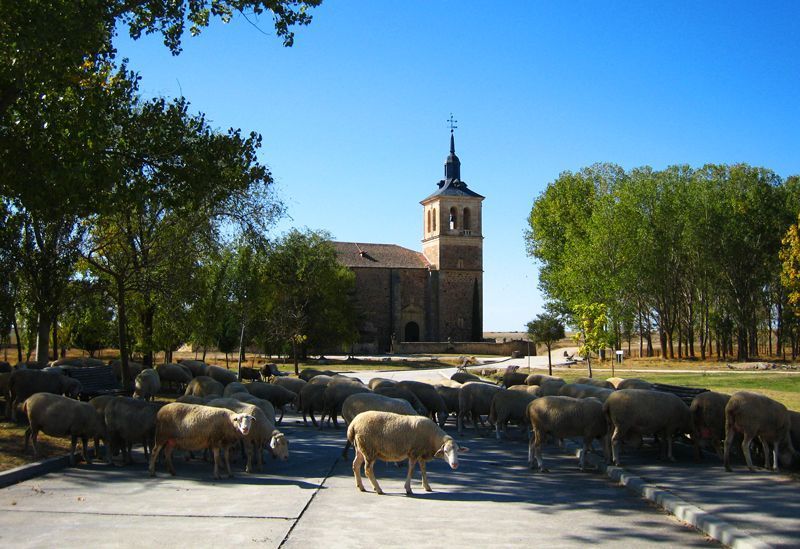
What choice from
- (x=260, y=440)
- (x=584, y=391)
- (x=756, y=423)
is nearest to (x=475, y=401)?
(x=584, y=391)

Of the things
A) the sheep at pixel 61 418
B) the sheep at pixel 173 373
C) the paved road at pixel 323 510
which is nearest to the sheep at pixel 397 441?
the paved road at pixel 323 510

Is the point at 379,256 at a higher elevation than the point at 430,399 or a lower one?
higher

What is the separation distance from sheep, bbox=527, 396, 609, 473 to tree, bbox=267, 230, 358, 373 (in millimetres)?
23269

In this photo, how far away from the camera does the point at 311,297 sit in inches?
2099

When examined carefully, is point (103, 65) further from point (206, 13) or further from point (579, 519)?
point (579, 519)

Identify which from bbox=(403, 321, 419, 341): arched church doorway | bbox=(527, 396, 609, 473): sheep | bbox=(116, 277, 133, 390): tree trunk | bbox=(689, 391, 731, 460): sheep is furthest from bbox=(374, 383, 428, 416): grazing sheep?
bbox=(403, 321, 419, 341): arched church doorway

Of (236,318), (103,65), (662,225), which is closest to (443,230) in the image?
(662,225)

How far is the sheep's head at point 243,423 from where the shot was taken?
1059cm

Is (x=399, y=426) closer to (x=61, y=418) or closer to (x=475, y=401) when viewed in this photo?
(x=61, y=418)

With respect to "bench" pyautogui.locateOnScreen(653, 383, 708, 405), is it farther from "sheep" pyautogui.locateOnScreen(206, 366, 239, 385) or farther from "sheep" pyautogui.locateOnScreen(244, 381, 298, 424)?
"sheep" pyautogui.locateOnScreen(206, 366, 239, 385)

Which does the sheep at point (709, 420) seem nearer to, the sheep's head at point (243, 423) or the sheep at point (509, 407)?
the sheep at point (509, 407)

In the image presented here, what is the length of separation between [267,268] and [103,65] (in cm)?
979

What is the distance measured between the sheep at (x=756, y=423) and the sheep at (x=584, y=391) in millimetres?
3873

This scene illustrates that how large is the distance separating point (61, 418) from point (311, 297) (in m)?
41.8
